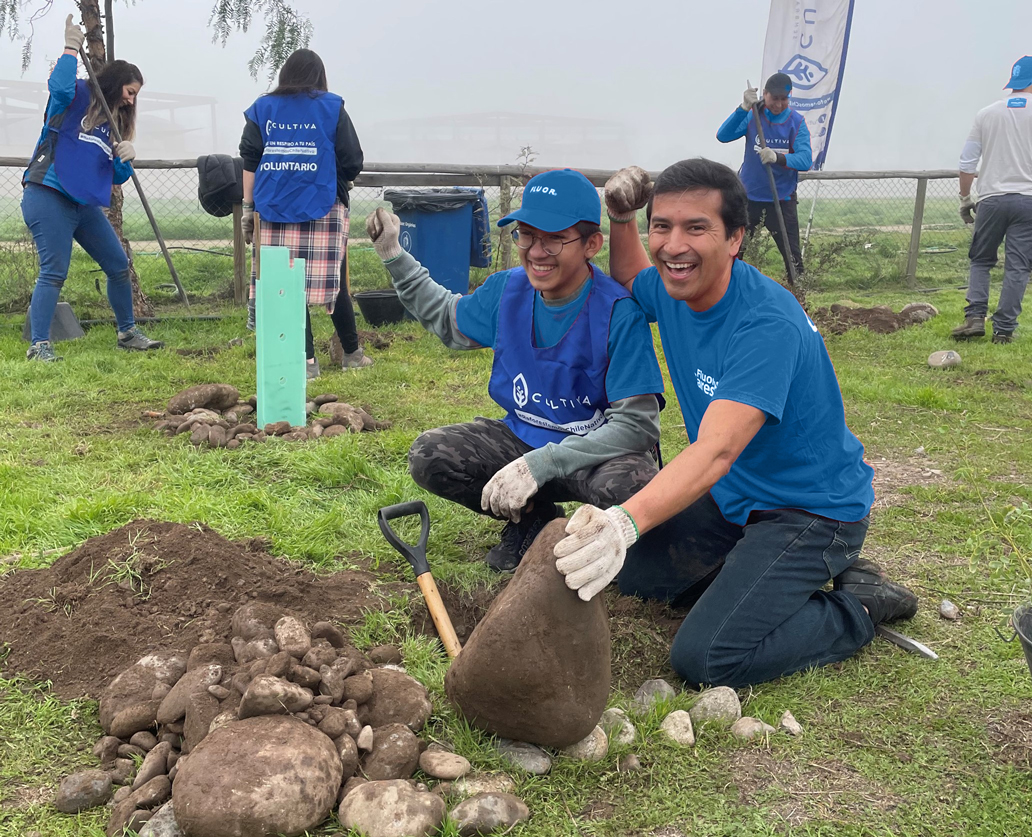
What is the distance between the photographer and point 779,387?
2377mm

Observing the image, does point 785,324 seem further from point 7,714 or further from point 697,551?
point 7,714

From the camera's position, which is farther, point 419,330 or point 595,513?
point 419,330

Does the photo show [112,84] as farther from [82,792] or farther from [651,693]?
[651,693]

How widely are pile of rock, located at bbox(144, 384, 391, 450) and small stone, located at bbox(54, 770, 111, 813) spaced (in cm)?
244

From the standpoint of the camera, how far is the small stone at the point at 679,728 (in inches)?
89.0

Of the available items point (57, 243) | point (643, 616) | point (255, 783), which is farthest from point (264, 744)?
point (57, 243)

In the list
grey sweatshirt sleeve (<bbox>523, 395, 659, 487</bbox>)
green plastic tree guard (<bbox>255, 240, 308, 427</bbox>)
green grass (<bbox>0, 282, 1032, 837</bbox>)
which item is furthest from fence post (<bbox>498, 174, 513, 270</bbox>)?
grey sweatshirt sleeve (<bbox>523, 395, 659, 487</bbox>)

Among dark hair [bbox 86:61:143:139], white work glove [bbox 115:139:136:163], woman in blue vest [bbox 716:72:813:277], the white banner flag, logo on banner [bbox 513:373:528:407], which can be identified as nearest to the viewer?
logo on banner [bbox 513:373:528:407]

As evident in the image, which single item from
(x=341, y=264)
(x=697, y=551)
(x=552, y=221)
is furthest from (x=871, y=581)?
(x=341, y=264)

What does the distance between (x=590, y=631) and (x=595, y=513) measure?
0.30 metres

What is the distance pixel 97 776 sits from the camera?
206cm

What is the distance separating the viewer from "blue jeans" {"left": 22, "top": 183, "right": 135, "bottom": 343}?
19.8 feet

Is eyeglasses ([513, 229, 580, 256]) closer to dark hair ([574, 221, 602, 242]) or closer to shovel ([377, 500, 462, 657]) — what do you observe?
dark hair ([574, 221, 602, 242])

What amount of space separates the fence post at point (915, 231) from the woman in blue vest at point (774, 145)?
3470 millimetres
